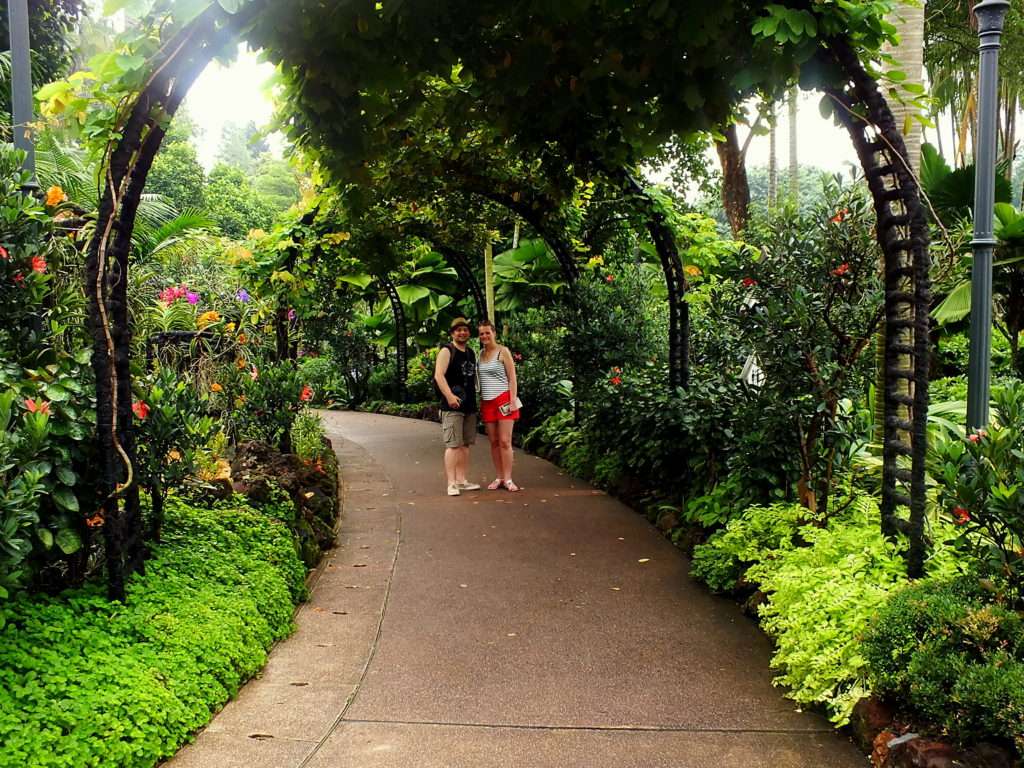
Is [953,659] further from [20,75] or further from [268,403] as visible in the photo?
[268,403]

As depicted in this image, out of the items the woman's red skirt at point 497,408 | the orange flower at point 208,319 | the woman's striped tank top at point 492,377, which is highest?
the orange flower at point 208,319

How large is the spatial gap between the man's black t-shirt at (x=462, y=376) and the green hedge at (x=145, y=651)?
3.14m

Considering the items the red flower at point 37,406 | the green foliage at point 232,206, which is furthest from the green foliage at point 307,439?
the green foliage at point 232,206

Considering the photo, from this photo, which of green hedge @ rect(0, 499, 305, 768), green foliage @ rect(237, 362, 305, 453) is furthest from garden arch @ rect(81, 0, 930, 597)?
green foliage @ rect(237, 362, 305, 453)

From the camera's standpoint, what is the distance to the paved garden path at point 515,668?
3.09 m

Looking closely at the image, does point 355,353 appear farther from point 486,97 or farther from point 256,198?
point 256,198

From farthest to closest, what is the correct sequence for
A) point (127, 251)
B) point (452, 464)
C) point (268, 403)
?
point (452, 464)
point (268, 403)
point (127, 251)

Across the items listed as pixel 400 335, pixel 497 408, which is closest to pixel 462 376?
pixel 497 408

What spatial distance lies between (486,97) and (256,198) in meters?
26.7

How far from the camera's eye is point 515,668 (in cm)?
388

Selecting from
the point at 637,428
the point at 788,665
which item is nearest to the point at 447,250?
the point at 637,428

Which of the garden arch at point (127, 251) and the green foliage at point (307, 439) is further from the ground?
the garden arch at point (127, 251)

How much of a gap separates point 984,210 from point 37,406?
4182 mm

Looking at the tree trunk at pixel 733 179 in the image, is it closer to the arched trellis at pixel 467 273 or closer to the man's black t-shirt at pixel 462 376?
the arched trellis at pixel 467 273
